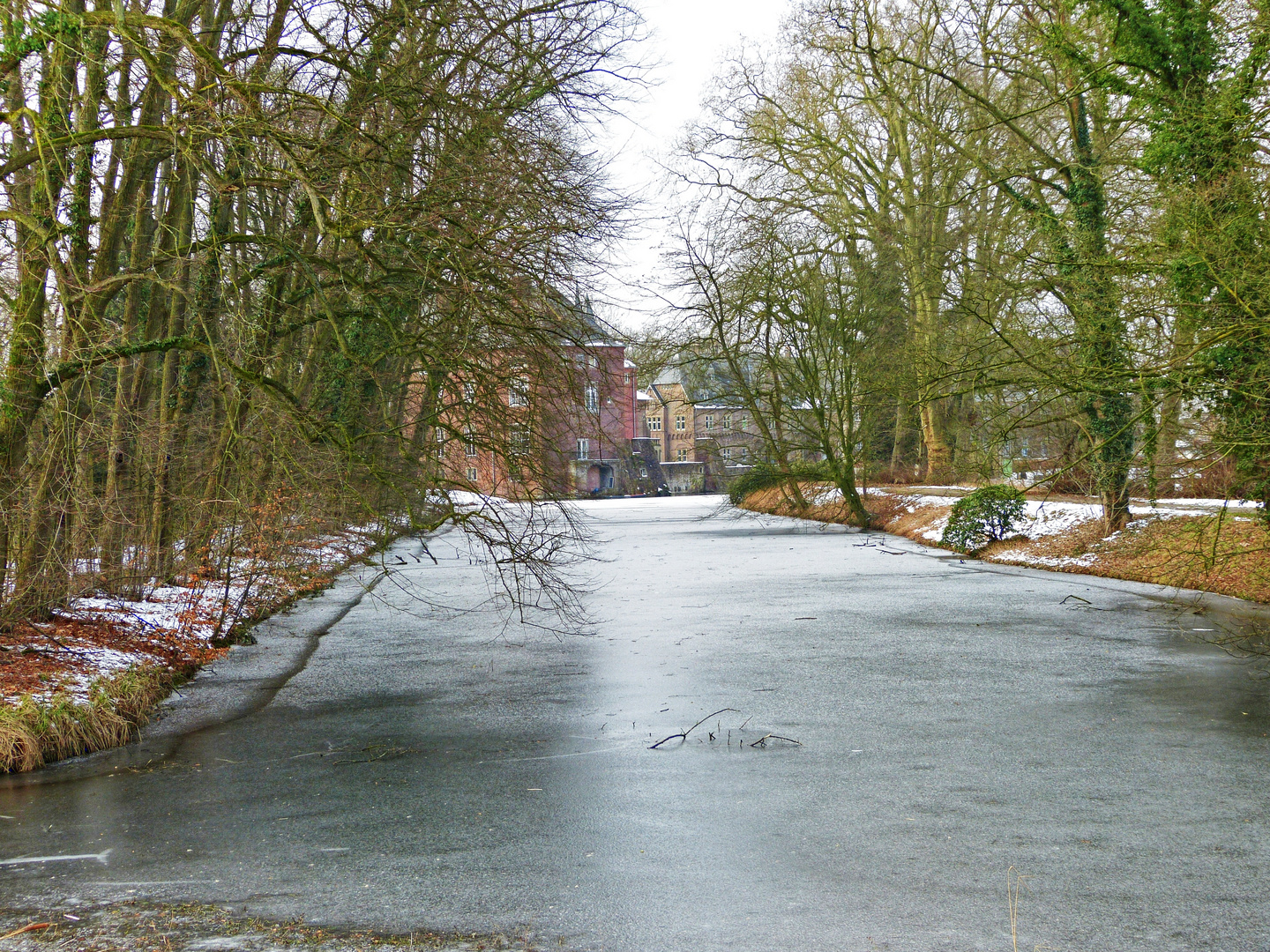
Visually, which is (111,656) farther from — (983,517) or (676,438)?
(676,438)

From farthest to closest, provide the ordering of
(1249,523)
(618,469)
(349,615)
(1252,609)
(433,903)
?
(618,469)
(349,615)
(1249,523)
(1252,609)
(433,903)

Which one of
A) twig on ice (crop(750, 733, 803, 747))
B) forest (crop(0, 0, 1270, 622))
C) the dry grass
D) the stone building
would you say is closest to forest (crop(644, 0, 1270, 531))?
forest (crop(0, 0, 1270, 622))

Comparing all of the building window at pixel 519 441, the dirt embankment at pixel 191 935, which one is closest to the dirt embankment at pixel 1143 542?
the building window at pixel 519 441

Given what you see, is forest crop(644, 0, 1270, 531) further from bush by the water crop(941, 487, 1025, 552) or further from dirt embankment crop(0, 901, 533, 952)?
dirt embankment crop(0, 901, 533, 952)

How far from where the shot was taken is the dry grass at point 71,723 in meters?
8.61

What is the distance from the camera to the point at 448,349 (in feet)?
34.6

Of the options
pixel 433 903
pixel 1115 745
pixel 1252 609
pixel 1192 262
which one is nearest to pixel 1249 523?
pixel 1252 609

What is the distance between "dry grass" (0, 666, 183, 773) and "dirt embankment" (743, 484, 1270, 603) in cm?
1017

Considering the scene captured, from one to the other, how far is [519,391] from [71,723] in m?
5.54

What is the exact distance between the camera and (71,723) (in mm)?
9102

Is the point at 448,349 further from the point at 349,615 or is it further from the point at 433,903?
the point at 349,615

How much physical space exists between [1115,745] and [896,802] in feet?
7.40

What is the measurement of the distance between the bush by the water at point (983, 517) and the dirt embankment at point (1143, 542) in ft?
0.97

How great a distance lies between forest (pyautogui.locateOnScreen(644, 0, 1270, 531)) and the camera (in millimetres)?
11781
